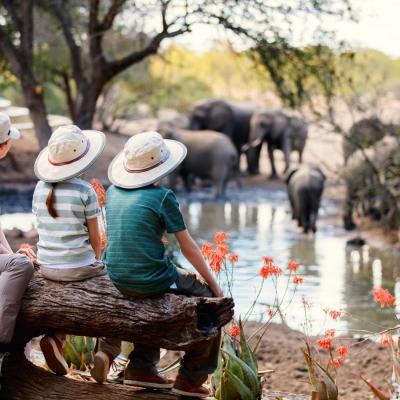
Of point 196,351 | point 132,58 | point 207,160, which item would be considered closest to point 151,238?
point 196,351

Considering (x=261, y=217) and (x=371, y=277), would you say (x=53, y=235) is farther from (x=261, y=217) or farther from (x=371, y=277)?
(x=261, y=217)

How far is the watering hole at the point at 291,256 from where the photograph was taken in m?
10.0

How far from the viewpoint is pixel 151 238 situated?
4.81 meters

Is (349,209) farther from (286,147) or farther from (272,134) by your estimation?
(272,134)

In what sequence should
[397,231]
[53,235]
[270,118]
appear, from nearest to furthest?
[53,235], [397,231], [270,118]

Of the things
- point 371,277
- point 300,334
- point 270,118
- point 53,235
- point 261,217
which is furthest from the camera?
point 270,118

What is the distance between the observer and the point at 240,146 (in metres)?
30.8

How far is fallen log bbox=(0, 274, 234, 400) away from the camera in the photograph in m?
4.76

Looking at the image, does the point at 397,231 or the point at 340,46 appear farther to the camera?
the point at 397,231

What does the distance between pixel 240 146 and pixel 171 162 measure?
25.9 meters

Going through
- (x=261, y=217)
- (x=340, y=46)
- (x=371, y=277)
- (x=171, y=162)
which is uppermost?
(x=171, y=162)

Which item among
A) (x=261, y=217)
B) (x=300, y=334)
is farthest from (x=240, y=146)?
(x=300, y=334)

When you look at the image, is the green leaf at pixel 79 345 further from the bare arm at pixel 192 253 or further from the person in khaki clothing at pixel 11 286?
the bare arm at pixel 192 253

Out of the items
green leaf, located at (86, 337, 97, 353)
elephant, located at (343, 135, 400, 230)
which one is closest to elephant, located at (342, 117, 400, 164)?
elephant, located at (343, 135, 400, 230)
